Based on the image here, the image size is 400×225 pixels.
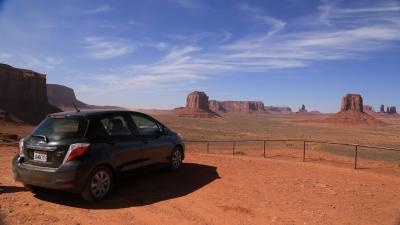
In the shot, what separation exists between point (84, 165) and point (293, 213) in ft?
11.2

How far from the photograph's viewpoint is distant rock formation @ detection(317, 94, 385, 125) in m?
136

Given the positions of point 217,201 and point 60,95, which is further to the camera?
point 60,95

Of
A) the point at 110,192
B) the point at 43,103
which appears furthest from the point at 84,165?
the point at 43,103

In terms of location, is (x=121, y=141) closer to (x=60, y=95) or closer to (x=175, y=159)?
(x=175, y=159)

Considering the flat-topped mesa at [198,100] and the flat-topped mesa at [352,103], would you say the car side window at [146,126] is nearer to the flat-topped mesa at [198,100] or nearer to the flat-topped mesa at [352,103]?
the flat-topped mesa at [352,103]

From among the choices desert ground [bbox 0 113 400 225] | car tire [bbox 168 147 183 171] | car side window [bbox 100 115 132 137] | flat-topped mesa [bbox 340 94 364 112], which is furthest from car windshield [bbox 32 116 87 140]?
flat-topped mesa [bbox 340 94 364 112]

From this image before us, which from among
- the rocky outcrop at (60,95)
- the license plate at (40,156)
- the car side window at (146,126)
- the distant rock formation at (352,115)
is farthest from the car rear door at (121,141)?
the rocky outcrop at (60,95)

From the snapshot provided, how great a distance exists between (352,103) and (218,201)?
6250 inches

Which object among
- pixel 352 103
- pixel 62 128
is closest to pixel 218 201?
pixel 62 128

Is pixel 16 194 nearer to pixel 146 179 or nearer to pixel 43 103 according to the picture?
pixel 146 179

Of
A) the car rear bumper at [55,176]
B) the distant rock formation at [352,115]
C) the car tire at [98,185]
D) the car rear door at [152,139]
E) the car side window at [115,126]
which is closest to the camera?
the car rear bumper at [55,176]

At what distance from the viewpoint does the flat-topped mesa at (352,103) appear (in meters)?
151

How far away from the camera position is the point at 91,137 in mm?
6043

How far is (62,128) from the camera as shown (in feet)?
20.2
